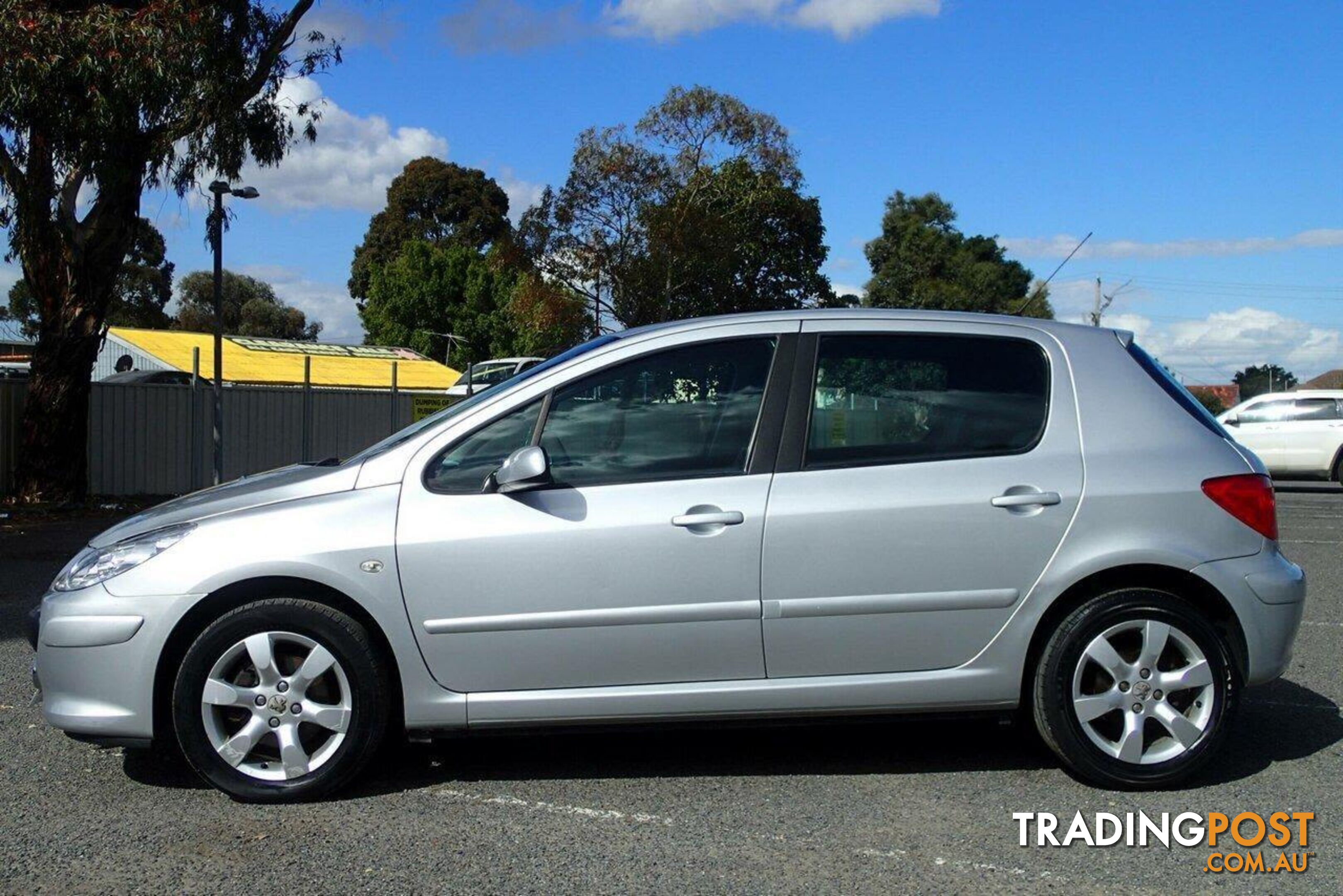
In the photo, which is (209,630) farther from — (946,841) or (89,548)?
(946,841)

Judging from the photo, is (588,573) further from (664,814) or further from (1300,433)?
(1300,433)

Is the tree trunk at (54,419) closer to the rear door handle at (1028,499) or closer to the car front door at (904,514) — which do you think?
the car front door at (904,514)

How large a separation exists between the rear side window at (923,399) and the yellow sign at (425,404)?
16475 mm

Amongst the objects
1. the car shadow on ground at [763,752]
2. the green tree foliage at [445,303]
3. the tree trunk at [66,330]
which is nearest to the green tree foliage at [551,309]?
the tree trunk at [66,330]

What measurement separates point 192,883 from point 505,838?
3.04ft

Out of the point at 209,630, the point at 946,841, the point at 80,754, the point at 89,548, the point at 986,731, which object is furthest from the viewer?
the point at 986,731

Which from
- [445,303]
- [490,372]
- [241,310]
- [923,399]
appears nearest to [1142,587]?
[923,399]

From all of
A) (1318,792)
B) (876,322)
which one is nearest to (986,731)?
(1318,792)

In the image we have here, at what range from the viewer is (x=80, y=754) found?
4.90 m

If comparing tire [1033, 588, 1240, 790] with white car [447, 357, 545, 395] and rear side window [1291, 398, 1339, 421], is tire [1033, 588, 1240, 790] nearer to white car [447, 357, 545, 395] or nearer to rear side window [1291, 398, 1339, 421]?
rear side window [1291, 398, 1339, 421]

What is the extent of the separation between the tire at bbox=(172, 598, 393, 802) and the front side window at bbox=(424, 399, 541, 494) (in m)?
0.58

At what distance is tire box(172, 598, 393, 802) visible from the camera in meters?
4.24

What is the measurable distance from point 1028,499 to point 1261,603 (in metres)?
0.92

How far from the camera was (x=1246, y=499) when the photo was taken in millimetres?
4504
